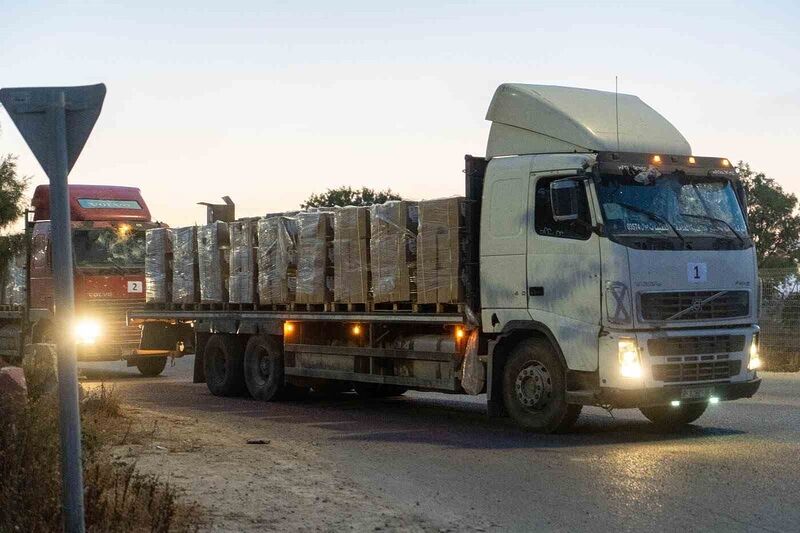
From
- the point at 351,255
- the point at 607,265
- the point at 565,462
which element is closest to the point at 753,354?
the point at 607,265

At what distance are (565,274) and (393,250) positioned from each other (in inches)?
120

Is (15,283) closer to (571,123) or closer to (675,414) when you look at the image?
(571,123)

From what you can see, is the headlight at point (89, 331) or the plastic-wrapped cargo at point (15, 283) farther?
the plastic-wrapped cargo at point (15, 283)

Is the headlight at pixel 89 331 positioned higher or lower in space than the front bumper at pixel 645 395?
higher

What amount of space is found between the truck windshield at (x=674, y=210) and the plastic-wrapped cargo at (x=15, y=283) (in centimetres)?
1531

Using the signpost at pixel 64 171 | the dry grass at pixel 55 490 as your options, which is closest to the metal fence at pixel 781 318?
the dry grass at pixel 55 490

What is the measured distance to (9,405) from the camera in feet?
34.2

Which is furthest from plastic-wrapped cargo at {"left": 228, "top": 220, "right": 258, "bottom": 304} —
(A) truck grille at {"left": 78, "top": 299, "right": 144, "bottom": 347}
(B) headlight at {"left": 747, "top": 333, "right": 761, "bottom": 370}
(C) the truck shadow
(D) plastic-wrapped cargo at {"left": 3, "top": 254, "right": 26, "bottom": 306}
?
(B) headlight at {"left": 747, "top": 333, "right": 761, "bottom": 370}

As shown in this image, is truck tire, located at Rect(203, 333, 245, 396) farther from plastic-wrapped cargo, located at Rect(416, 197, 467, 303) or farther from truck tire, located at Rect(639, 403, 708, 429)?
truck tire, located at Rect(639, 403, 708, 429)

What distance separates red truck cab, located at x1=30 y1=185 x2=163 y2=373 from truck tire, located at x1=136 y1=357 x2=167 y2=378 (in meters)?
1.79

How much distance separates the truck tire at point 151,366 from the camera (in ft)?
81.8

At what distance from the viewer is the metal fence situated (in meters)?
24.1

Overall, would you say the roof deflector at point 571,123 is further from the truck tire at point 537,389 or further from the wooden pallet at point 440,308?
the truck tire at point 537,389

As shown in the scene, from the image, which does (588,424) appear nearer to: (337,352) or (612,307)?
(612,307)
